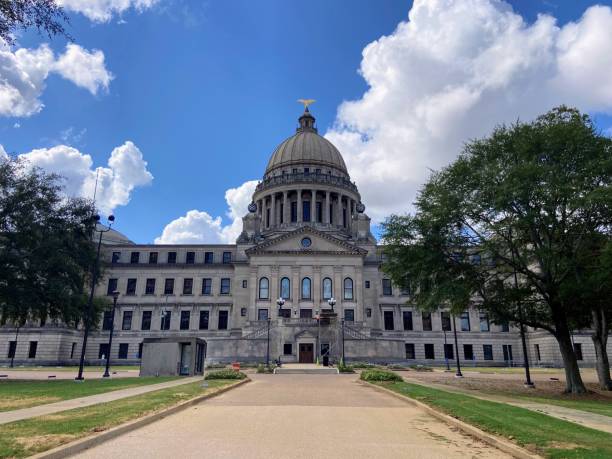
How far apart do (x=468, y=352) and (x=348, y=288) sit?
21146 millimetres

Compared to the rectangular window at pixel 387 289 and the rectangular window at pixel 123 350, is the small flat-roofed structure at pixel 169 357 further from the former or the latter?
the rectangular window at pixel 387 289

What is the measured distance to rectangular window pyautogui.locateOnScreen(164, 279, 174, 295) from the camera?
7425cm

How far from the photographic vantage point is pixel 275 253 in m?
68.6

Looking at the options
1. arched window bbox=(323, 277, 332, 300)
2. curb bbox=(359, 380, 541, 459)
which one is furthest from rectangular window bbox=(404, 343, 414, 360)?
curb bbox=(359, 380, 541, 459)

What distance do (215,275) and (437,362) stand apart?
120 ft

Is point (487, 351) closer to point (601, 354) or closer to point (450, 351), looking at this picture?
point (450, 351)

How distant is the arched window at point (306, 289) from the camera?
221 feet

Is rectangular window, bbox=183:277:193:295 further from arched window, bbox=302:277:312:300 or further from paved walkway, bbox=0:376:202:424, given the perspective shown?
paved walkway, bbox=0:376:202:424

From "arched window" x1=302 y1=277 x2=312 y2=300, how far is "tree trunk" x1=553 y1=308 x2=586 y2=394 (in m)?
43.1

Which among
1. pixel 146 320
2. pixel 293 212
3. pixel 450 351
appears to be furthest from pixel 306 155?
pixel 450 351

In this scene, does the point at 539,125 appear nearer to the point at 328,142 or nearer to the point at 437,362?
the point at 437,362

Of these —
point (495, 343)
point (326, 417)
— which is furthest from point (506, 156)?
point (495, 343)

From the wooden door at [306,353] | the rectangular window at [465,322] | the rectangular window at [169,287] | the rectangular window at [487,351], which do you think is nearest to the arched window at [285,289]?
the wooden door at [306,353]

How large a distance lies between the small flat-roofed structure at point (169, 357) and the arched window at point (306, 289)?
3382 cm
